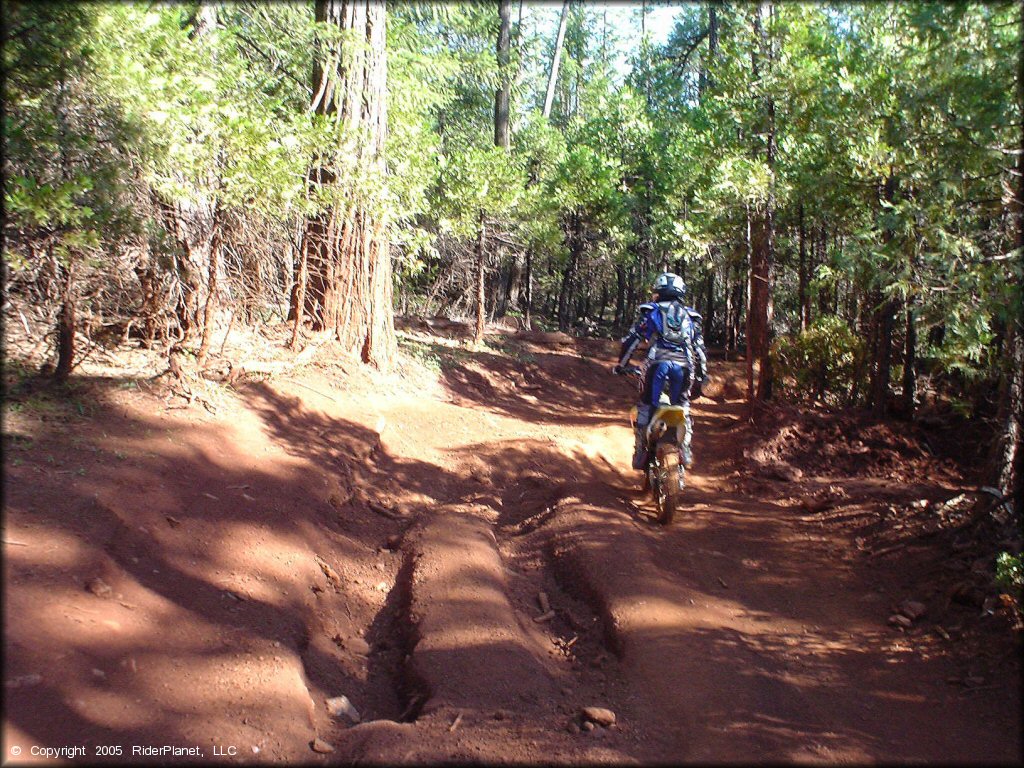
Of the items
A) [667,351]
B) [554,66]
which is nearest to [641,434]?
[667,351]

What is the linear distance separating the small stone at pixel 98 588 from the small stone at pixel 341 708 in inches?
52.8

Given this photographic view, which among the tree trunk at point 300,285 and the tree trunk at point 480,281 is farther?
the tree trunk at point 480,281

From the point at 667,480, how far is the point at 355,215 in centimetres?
605

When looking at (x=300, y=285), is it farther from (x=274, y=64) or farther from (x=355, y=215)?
(x=274, y=64)

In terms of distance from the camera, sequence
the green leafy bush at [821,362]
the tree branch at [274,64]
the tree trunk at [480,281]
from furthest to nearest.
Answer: the tree trunk at [480,281]
the green leafy bush at [821,362]
the tree branch at [274,64]

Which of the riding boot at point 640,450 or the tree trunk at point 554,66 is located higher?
the tree trunk at point 554,66

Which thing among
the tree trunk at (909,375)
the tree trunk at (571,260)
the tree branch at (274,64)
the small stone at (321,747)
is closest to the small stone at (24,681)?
the small stone at (321,747)

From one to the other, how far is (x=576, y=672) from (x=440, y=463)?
14.7ft

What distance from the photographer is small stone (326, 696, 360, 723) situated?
4.25 m

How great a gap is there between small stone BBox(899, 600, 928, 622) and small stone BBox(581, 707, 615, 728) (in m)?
2.88

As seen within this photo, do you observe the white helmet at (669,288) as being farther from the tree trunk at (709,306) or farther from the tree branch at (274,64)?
the tree trunk at (709,306)

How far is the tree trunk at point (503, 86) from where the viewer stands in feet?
84.4

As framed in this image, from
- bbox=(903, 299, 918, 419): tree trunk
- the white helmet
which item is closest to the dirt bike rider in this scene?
the white helmet

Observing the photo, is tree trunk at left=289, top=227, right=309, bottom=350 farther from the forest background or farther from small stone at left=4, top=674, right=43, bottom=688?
small stone at left=4, top=674, right=43, bottom=688
